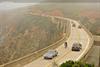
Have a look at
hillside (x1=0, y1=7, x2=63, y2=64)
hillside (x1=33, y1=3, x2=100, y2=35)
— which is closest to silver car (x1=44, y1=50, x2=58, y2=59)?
hillside (x1=0, y1=7, x2=63, y2=64)

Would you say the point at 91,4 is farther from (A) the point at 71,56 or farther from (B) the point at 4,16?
(A) the point at 71,56

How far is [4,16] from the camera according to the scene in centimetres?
12156

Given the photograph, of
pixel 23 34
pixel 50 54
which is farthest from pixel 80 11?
pixel 50 54

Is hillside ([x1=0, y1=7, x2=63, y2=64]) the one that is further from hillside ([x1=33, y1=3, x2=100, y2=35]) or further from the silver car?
the silver car

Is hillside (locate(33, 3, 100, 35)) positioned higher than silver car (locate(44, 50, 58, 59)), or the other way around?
silver car (locate(44, 50, 58, 59))

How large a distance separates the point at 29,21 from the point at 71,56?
69.1m

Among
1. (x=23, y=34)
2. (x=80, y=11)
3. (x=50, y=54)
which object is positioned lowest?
(x=23, y=34)

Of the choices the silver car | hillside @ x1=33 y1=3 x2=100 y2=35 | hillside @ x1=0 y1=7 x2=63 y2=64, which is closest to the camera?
the silver car

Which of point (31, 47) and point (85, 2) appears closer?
point (31, 47)

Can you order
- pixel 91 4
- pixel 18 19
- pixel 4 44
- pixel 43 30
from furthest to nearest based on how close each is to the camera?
pixel 91 4
pixel 18 19
pixel 43 30
pixel 4 44

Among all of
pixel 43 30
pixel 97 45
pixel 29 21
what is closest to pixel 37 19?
pixel 29 21

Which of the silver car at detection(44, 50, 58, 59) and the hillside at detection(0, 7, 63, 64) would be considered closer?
the silver car at detection(44, 50, 58, 59)

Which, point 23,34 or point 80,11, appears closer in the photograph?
point 23,34

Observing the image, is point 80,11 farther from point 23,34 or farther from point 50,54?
point 50,54
